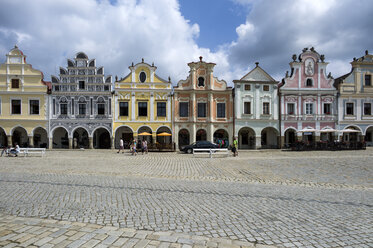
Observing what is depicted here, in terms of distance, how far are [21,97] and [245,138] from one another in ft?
96.7

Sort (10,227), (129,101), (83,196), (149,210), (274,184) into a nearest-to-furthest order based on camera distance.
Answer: (10,227) < (149,210) < (83,196) < (274,184) < (129,101)

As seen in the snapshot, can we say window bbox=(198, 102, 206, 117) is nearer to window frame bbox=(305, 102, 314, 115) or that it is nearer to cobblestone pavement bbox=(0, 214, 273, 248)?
window frame bbox=(305, 102, 314, 115)

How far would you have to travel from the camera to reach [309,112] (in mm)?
33406

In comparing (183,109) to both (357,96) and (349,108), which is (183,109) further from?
(357,96)

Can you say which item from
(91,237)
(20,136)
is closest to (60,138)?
(20,136)

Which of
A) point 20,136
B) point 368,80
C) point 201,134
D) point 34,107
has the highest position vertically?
point 368,80

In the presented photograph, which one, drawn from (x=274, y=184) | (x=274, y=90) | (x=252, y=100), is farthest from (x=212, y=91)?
(x=274, y=184)

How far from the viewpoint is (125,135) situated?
3325 cm

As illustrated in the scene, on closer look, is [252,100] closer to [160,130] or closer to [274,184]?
[160,130]

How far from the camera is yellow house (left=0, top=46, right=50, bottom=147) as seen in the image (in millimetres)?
30891

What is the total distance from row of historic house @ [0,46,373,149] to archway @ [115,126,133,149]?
0.13m

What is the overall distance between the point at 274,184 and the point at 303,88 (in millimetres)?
27820

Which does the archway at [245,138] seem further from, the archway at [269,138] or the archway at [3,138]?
the archway at [3,138]

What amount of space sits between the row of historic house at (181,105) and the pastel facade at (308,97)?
0.43 ft
